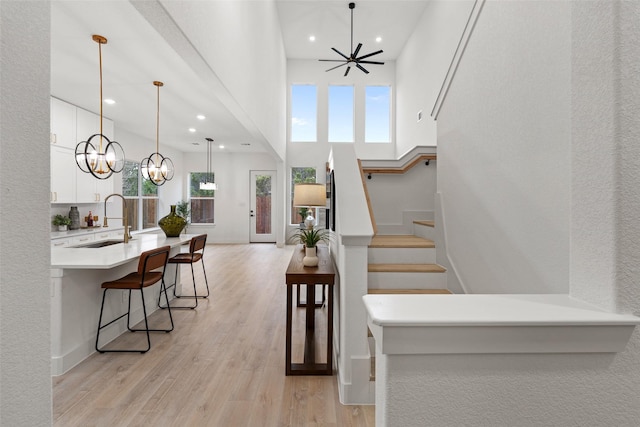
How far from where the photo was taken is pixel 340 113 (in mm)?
9805

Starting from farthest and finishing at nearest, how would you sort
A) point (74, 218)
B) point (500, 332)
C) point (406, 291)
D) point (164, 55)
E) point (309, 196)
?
point (74, 218) → point (164, 55) → point (309, 196) → point (406, 291) → point (500, 332)

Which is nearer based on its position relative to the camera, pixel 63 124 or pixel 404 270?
pixel 404 270

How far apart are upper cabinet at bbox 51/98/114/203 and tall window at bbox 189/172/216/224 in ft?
13.9

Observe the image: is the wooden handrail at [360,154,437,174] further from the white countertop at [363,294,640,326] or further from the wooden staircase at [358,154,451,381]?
the white countertop at [363,294,640,326]

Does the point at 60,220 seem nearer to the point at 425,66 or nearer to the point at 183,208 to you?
the point at 183,208

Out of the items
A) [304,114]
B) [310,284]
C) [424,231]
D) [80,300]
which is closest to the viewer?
[310,284]

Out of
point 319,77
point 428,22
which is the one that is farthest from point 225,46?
point 319,77

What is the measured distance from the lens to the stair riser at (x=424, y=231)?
312 cm

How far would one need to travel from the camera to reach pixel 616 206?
2.67 ft

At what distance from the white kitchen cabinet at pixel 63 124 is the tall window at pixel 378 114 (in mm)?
6950

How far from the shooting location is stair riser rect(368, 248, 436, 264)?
281 centimetres

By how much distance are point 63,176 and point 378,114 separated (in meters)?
7.75

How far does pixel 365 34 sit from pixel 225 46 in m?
6.18

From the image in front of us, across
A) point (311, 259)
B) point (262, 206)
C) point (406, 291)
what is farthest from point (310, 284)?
point (262, 206)
